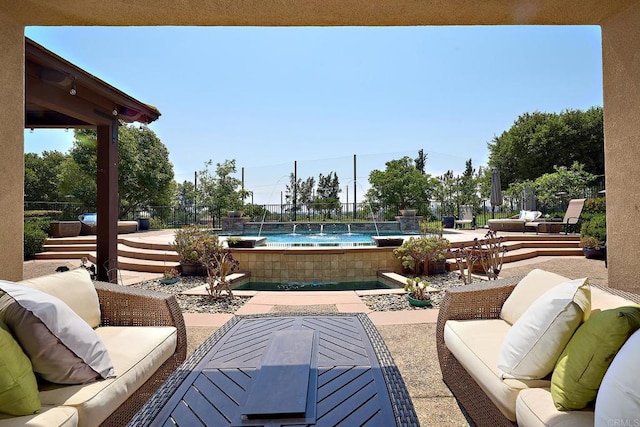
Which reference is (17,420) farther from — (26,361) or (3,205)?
(3,205)

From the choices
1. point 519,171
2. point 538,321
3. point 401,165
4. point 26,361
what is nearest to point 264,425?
point 26,361

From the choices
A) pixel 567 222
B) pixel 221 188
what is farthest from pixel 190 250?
pixel 221 188

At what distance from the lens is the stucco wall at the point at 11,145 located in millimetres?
2455

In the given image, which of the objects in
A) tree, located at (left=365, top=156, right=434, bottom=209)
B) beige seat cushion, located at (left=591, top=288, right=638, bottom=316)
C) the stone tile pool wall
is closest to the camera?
beige seat cushion, located at (left=591, top=288, right=638, bottom=316)

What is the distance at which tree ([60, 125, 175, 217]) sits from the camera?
15.5m

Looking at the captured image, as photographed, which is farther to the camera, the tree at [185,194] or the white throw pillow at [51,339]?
the tree at [185,194]

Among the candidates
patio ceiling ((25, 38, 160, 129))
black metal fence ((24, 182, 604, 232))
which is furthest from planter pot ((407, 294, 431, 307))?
black metal fence ((24, 182, 604, 232))

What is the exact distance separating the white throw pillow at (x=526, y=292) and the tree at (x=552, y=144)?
76.9 ft

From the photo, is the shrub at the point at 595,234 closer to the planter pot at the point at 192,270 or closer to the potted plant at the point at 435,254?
the potted plant at the point at 435,254

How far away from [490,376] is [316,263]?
4571 mm

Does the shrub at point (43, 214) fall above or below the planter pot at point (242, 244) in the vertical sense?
above

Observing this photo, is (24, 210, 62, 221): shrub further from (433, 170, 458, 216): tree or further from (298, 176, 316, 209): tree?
(433, 170, 458, 216): tree

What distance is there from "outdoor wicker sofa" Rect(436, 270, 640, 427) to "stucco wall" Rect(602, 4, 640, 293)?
3.79ft

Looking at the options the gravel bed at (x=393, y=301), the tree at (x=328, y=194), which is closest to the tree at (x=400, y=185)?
the tree at (x=328, y=194)
